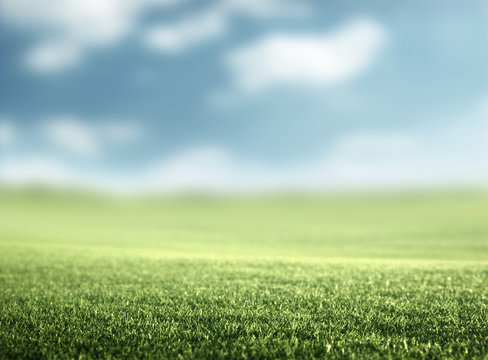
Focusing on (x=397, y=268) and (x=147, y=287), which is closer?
(x=147, y=287)

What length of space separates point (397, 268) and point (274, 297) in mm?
6534

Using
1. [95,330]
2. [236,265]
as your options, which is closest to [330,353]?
[95,330]

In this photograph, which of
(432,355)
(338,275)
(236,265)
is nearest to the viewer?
(432,355)

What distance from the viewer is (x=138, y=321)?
7270mm

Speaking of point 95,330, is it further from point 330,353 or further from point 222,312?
point 330,353

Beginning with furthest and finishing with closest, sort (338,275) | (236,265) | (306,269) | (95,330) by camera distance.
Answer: (236,265) < (306,269) < (338,275) < (95,330)

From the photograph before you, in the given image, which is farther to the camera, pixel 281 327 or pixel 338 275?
pixel 338 275

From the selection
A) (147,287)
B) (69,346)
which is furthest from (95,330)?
(147,287)

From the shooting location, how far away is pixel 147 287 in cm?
1030

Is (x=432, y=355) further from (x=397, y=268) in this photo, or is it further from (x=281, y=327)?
(x=397, y=268)

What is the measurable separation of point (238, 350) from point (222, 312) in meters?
1.75

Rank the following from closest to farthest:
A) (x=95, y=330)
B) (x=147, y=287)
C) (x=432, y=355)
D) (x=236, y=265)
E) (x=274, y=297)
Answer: (x=432, y=355)
(x=95, y=330)
(x=274, y=297)
(x=147, y=287)
(x=236, y=265)

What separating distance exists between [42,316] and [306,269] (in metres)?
8.76

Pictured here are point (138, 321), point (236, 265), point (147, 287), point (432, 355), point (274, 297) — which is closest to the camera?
point (432, 355)
